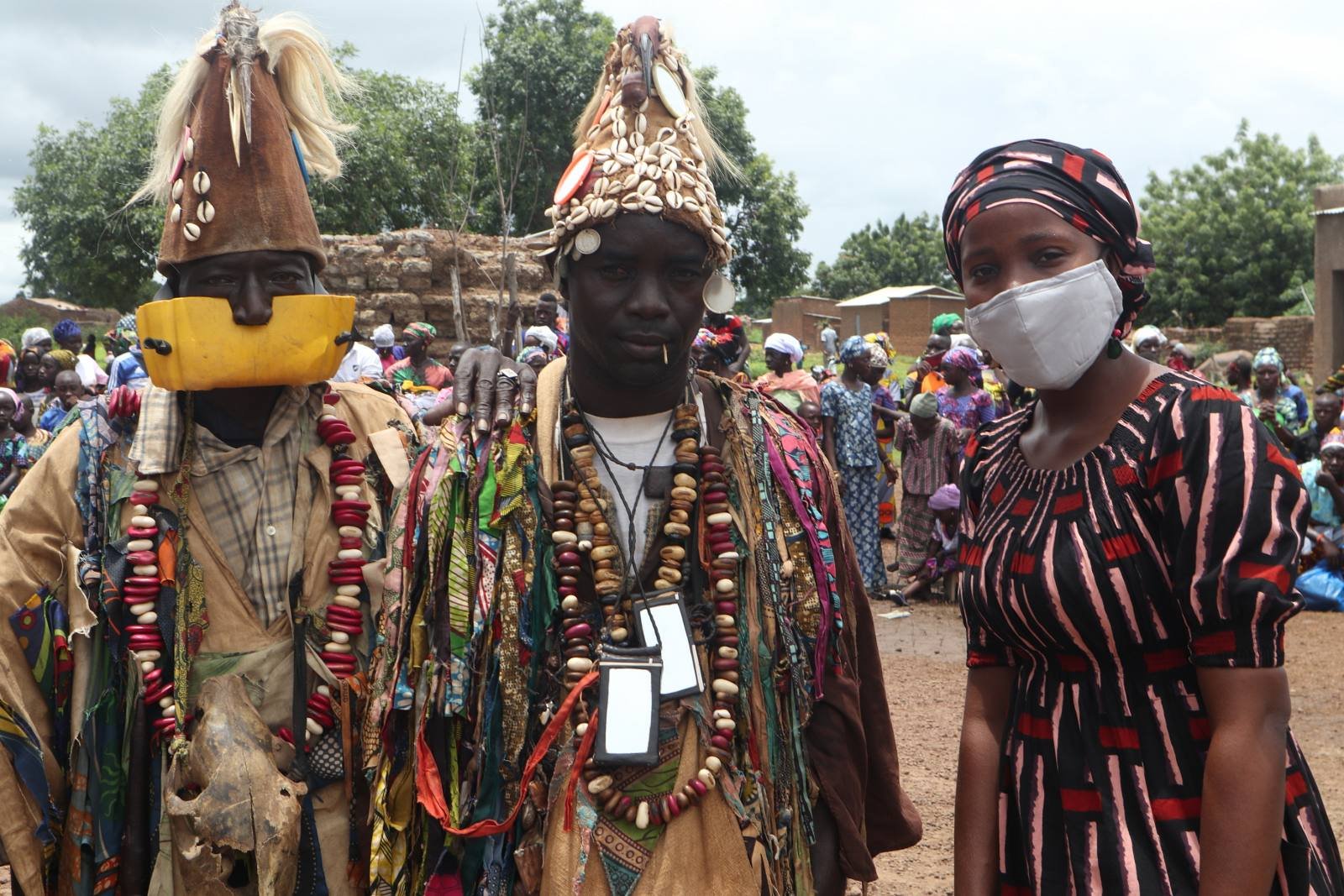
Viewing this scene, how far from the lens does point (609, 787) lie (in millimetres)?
2596

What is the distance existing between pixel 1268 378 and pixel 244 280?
11.3m

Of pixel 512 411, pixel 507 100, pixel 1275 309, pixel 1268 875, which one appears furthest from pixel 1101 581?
pixel 1275 309

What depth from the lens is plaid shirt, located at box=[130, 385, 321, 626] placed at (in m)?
3.14

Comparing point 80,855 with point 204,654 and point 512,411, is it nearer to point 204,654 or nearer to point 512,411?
point 204,654

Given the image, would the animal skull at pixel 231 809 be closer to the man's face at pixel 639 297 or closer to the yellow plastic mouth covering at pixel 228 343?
the yellow plastic mouth covering at pixel 228 343

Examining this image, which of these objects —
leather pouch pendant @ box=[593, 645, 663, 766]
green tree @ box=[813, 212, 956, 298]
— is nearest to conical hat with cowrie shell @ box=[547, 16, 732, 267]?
leather pouch pendant @ box=[593, 645, 663, 766]

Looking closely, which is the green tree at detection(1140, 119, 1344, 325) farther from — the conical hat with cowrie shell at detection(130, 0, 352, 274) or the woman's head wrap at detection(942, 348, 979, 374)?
the conical hat with cowrie shell at detection(130, 0, 352, 274)

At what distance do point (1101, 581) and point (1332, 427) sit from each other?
10.5m

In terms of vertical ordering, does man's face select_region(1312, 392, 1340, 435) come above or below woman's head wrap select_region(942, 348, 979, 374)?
below

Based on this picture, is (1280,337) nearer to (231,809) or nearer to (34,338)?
(34,338)

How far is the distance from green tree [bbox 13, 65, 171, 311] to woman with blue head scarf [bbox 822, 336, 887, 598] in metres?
19.5

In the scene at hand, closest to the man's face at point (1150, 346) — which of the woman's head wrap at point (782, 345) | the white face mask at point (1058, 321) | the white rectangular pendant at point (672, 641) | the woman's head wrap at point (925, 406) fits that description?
the woman's head wrap at point (925, 406)

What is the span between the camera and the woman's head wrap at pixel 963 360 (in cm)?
1079

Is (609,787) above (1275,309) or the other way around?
the other way around
